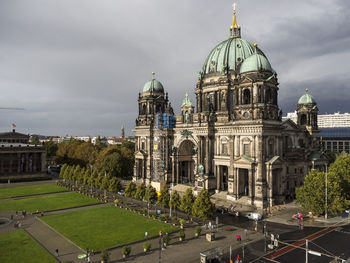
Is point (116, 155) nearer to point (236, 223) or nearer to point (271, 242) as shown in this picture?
point (236, 223)

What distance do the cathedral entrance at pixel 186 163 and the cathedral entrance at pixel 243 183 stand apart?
1895 cm

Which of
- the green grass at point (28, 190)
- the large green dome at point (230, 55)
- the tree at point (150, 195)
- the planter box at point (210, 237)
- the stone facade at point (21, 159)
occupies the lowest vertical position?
the green grass at point (28, 190)

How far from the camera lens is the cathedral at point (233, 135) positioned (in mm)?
66625

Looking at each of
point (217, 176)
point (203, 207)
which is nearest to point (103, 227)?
point (203, 207)

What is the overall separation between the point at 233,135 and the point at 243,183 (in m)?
13.1

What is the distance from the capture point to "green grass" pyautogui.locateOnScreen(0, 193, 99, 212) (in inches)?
2545

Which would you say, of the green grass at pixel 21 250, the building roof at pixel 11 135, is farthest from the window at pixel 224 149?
the building roof at pixel 11 135

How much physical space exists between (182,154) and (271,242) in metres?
49.8

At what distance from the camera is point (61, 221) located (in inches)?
2114

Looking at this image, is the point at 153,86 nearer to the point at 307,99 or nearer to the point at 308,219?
the point at 307,99

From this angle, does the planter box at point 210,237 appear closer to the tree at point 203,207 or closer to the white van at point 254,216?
the tree at point 203,207

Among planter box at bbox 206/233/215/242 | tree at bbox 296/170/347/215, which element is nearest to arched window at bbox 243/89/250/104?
tree at bbox 296/170/347/215

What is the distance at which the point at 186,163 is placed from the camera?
91.8 meters

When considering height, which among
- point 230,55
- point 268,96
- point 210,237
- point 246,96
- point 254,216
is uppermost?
point 230,55
